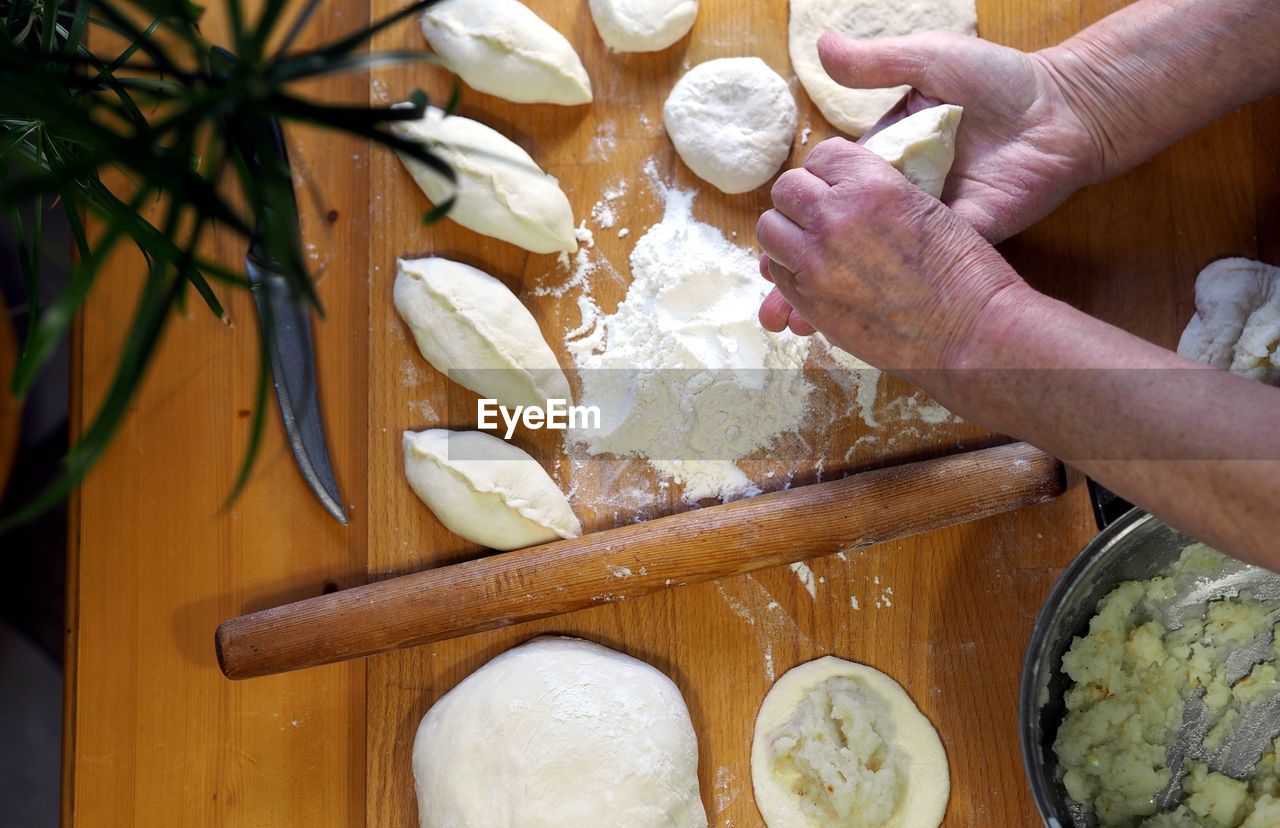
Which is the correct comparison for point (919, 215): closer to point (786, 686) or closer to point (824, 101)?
point (824, 101)

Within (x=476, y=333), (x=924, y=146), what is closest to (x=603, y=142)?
(x=476, y=333)

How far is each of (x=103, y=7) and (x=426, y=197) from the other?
2.83ft

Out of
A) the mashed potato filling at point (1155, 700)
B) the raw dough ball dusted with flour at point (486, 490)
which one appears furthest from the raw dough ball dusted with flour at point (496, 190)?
the mashed potato filling at point (1155, 700)

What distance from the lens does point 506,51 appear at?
1.42m

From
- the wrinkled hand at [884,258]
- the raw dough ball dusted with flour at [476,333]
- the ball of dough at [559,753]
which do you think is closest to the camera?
the wrinkled hand at [884,258]

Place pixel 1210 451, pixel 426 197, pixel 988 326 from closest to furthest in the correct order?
pixel 1210 451
pixel 988 326
pixel 426 197

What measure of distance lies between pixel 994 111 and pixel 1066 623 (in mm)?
767

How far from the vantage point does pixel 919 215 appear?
3.91 ft

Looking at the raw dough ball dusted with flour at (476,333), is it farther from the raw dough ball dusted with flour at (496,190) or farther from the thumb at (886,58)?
the thumb at (886,58)

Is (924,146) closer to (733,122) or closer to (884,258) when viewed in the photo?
(884,258)

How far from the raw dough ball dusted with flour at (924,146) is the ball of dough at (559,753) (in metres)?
0.83

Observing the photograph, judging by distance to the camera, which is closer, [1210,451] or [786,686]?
[1210,451]

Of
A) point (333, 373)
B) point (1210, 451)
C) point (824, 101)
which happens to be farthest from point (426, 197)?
point (1210, 451)

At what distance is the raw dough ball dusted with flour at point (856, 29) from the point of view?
1.44 metres
